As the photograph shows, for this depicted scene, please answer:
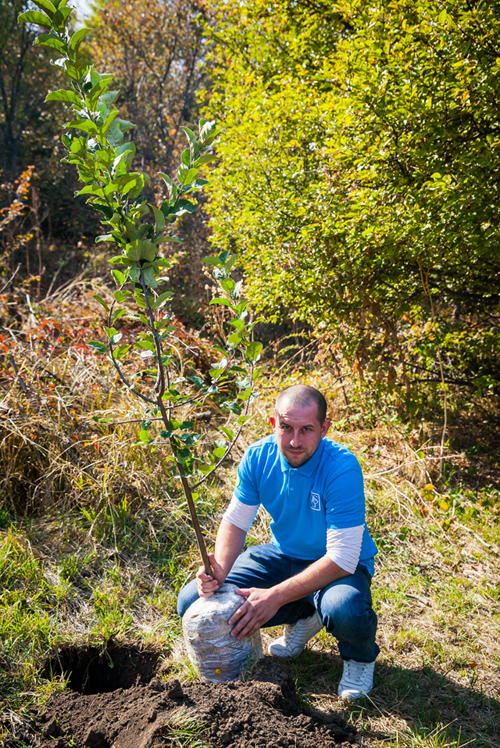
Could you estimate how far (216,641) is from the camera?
233cm

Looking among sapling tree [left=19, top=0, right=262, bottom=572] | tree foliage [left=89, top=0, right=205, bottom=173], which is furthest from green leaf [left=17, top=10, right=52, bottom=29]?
tree foliage [left=89, top=0, right=205, bottom=173]

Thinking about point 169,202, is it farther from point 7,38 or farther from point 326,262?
point 7,38

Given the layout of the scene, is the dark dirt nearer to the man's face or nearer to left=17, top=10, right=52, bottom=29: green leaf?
the man's face

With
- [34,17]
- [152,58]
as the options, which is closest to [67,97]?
[34,17]

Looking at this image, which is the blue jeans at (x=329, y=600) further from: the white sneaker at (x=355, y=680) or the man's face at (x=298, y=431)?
the man's face at (x=298, y=431)

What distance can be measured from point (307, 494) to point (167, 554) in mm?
1393

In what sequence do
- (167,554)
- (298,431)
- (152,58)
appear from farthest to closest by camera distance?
(152,58) → (167,554) → (298,431)

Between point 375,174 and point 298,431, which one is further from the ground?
point 375,174

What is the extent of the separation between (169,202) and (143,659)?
86.7 inches

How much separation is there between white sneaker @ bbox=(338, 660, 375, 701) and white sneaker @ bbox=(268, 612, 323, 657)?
265mm

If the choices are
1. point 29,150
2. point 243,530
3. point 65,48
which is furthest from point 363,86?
point 29,150

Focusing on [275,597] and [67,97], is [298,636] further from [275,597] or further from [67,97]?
[67,97]

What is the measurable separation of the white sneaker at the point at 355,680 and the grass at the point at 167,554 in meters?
0.05

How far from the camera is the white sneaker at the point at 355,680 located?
2.38m
